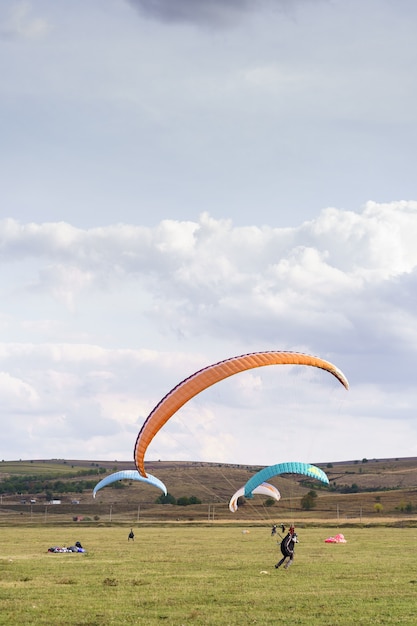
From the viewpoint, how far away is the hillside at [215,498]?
106 metres

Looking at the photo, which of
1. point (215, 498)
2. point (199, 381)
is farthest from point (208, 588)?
point (215, 498)

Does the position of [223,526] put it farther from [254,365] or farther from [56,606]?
[56,606]

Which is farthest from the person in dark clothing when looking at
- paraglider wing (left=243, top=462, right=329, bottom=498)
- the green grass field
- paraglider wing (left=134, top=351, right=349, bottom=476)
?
paraglider wing (left=243, top=462, right=329, bottom=498)

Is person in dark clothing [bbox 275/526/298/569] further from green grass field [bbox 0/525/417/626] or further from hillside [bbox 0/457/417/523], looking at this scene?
hillside [bbox 0/457/417/523]

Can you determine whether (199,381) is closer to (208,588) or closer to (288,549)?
(208,588)

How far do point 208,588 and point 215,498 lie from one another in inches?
4894

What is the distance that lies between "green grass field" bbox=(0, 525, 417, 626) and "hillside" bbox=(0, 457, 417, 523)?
4992 cm

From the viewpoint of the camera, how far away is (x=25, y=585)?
26.9m

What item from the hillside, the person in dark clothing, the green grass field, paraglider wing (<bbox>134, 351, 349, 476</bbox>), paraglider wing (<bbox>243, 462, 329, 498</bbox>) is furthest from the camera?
→ the hillside

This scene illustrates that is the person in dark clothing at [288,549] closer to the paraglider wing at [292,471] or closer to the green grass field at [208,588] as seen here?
the green grass field at [208,588]

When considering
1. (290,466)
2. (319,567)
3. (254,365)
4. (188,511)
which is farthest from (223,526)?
(254,365)

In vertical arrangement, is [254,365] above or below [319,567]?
above

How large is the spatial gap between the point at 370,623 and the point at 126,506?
4649 inches

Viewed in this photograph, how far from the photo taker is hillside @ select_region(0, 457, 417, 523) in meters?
106
